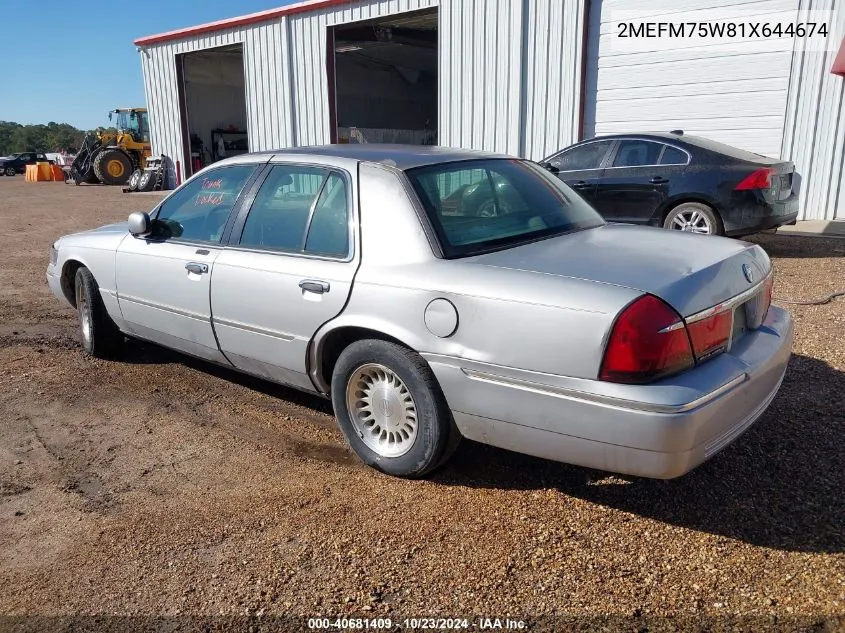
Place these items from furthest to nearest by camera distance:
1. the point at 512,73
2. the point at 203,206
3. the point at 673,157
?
the point at 512,73
the point at 673,157
the point at 203,206

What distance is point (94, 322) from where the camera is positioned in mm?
5117

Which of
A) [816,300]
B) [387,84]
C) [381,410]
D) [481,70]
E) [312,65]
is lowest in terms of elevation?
[816,300]

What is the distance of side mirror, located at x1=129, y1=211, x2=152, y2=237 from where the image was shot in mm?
4430

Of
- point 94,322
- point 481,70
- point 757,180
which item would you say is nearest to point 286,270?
point 94,322

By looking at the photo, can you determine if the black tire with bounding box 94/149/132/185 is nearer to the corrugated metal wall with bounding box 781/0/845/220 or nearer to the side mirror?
the corrugated metal wall with bounding box 781/0/845/220

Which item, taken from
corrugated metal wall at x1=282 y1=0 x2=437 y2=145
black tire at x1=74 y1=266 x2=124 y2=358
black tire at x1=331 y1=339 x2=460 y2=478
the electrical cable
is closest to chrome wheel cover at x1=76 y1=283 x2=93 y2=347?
black tire at x1=74 y1=266 x2=124 y2=358

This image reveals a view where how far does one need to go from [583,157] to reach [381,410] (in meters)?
6.88

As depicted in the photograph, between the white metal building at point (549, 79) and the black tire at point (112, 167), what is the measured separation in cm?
916

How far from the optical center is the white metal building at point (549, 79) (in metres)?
10.9

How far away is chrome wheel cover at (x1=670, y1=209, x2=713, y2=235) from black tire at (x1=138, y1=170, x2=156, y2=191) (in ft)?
65.5

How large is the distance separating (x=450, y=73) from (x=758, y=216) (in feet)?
26.8

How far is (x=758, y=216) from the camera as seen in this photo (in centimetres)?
793

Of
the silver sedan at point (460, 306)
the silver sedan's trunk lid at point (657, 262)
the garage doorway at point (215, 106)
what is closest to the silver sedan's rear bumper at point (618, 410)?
the silver sedan at point (460, 306)

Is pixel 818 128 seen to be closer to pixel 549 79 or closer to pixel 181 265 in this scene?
pixel 549 79
